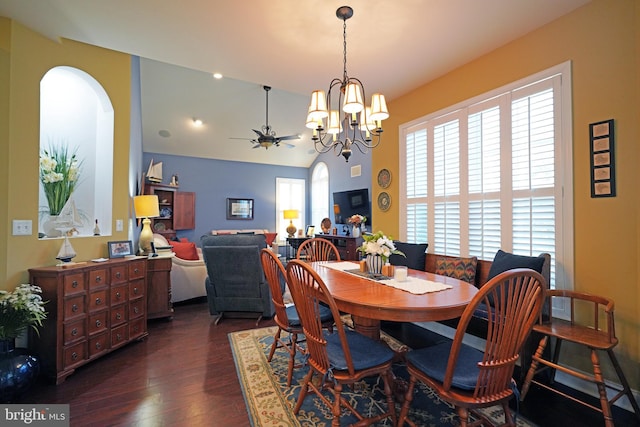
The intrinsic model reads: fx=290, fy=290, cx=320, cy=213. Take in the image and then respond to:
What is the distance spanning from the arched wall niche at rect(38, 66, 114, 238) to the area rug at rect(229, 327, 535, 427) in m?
2.13

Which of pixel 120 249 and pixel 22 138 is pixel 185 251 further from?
pixel 22 138

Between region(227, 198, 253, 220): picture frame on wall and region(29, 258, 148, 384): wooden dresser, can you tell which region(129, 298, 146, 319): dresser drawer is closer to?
region(29, 258, 148, 384): wooden dresser

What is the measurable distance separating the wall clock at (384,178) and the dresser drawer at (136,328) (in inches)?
135

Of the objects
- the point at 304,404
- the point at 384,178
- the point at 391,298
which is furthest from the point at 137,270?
the point at 384,178

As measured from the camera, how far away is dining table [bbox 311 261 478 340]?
5.17 feet

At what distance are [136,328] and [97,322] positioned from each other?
1.57 ft

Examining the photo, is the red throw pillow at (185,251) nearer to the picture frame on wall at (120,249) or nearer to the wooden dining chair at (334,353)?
the picture frame on wall at (120,249)

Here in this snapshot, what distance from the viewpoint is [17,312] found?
202 cm

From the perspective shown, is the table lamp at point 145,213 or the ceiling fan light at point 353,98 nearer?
the ceiling fan light at point 353,98

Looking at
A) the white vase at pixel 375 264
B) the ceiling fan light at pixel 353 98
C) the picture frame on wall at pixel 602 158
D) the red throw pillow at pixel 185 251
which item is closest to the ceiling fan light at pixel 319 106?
the ceiling fan light at pixel 353 98

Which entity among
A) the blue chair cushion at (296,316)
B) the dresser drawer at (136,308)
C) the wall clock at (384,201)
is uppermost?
the wall clock at (384,201)

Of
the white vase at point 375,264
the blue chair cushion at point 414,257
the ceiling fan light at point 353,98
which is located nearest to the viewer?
the ceiling fan light at point 353,98

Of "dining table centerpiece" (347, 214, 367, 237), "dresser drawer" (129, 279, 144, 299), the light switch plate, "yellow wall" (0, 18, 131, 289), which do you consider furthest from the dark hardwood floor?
"dining table centerpiece" (347, 214, 367, 237)

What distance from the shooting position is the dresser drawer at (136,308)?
9.57 ft
